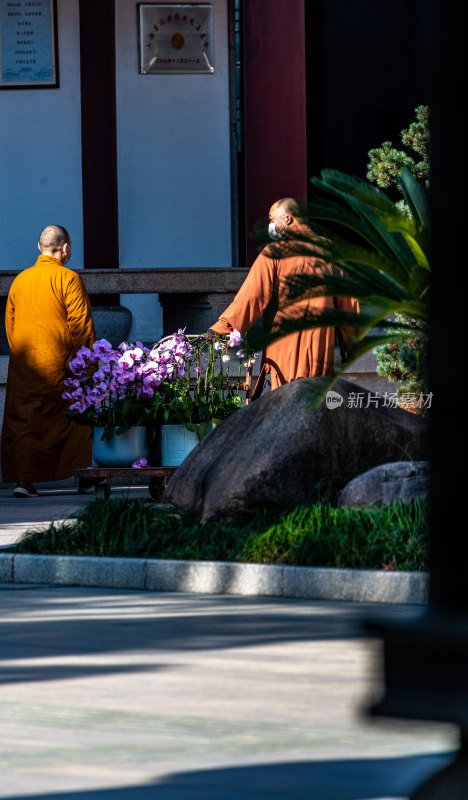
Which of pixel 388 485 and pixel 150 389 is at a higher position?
pixel 150 389

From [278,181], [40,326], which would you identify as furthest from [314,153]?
[40,326]

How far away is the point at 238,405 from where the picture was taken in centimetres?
1007

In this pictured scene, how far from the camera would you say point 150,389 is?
980 cm

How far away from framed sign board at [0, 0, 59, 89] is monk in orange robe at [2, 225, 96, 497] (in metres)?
3.15

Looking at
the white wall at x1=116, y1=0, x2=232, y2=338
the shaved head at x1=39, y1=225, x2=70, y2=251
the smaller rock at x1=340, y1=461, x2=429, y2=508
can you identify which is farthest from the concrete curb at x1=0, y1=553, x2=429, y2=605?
the white wall at x1=116, y1=0, x2=232, y2=338

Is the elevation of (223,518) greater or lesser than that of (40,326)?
lesser

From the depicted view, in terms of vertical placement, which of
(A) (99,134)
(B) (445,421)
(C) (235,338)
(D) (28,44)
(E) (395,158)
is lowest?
(C) (235,338)

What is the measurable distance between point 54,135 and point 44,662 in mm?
9699

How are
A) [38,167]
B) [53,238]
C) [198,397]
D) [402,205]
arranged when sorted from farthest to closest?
[38,167]
[53,238]
[402,205]
[198,397]

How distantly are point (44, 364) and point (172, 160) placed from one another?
10.7 ft

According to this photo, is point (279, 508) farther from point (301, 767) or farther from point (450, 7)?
point (450, 7)

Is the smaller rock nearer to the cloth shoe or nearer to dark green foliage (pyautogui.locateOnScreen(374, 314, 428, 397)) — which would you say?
dark green foliage (pyautogui.locateOnScreen(374, 314, 428, 397))

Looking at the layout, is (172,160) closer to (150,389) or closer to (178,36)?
(178,36)

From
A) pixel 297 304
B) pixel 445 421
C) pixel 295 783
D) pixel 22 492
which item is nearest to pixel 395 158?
pixel 297 304
